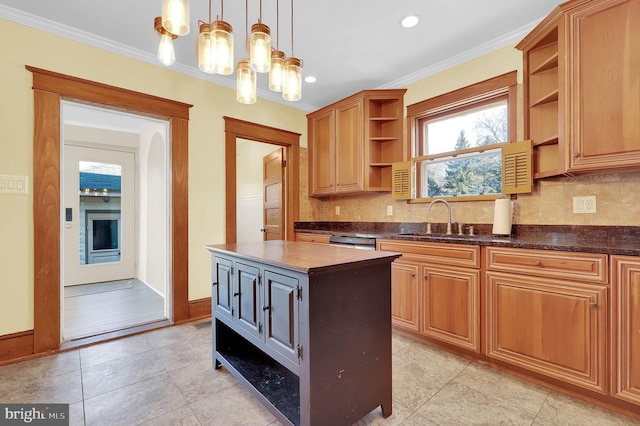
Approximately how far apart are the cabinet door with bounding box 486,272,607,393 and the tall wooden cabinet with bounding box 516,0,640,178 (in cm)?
81

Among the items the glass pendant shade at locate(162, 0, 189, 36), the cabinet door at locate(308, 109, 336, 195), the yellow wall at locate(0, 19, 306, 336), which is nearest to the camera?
the glass pendant shade at locate(162, 0, 189, 36)

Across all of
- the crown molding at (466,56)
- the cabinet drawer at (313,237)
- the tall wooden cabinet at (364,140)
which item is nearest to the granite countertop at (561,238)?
the cabinet drawer at (313,237)

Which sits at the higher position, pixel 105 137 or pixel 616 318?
pixel 105 137

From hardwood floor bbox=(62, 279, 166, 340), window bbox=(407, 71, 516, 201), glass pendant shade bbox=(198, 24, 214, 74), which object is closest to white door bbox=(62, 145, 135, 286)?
hardwood floor bbox=(62, 279, 166, 340)

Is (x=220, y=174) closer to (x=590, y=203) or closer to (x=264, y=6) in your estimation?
(x=264, y=6)

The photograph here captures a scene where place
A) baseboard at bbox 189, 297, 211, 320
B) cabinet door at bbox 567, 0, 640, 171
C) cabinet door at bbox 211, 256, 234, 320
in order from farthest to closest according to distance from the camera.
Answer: baseboard at bbox 189, 297, 211, 320 < cabinet door at bbox 211, 256, 234, 320 < cabinet door at bbox 567, 0, 640, 171

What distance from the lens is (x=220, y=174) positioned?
3320mm

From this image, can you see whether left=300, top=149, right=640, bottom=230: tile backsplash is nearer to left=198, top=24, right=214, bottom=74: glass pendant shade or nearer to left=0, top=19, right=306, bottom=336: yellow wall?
left=0, top=19, right=306, bottom=336: yellow wall

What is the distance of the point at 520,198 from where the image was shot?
2469 mm

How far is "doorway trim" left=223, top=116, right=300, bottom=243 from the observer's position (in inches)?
133

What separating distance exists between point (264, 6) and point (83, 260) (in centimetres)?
460

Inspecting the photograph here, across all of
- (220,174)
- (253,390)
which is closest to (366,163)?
(220,174)

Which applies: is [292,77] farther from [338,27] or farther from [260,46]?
[338,27]

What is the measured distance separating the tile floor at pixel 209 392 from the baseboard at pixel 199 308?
2.25 ft
